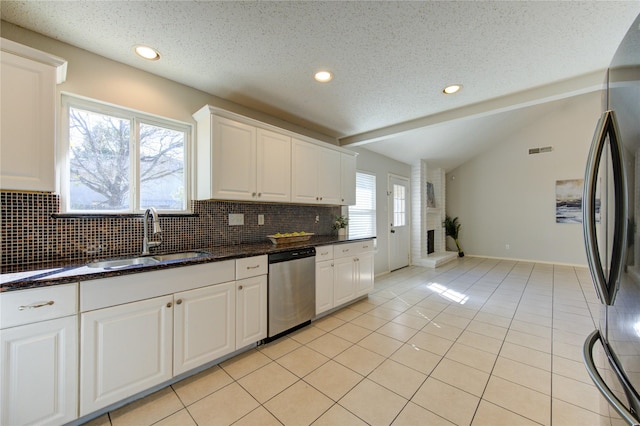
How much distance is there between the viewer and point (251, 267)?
7.22ft

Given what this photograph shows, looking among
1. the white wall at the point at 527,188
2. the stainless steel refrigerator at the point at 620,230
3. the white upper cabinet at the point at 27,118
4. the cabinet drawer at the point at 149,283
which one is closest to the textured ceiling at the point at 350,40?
the white upper cabinet at the point at 27,118

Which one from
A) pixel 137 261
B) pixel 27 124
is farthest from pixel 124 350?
pixel 27 124

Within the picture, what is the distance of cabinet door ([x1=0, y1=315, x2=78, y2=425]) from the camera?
48.2 inches

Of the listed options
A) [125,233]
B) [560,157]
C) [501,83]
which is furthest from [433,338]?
[560,157]

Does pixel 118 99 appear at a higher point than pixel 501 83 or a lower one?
lower

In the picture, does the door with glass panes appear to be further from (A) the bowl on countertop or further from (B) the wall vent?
(B) the wall vent

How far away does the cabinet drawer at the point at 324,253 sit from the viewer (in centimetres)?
282

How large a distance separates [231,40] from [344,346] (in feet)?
8.99

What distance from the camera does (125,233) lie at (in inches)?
81.4

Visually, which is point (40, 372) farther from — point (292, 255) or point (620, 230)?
point (620, 230)

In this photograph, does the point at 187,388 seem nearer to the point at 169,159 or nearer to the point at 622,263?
the point at 169,159

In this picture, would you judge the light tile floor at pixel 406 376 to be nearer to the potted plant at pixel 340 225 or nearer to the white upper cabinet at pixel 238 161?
the potted plant at pixel 340 225

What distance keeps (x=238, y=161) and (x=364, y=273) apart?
2239 mm

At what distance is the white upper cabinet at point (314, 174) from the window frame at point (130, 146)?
3.63ft
